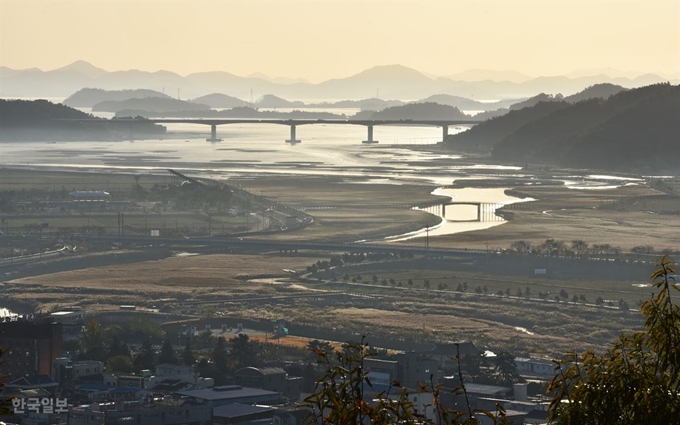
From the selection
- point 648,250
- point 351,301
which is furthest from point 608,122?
point 351,301

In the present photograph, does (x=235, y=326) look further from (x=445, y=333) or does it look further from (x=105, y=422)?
(x=105, y=422)

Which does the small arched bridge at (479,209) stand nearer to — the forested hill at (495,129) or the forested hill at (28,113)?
the forested hill at (495,129)

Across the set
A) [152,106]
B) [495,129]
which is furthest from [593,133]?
[152,106]

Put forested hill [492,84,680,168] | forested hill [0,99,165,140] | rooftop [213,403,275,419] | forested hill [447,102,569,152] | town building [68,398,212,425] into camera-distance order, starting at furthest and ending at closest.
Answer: forested hill [0,99,165,140], forested hill [447,102,569,152], forested hill [492,84,680,168], rooftop [213,403,275,419], town building [68,398,212,425]

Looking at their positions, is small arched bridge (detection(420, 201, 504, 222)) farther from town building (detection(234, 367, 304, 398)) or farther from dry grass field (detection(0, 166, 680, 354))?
town building (detection(234, 367, 304, 398))

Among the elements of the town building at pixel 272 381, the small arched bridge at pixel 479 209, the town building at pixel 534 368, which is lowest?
the small arched bridge at pixel 479 209

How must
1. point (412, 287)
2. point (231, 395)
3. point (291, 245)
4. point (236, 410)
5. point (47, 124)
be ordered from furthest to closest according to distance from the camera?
point (47, 124)
point (291, 245)
point (412, 287)
point (231, 395)
point (236, 410)

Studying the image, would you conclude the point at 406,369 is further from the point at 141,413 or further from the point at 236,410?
the point at 141,413

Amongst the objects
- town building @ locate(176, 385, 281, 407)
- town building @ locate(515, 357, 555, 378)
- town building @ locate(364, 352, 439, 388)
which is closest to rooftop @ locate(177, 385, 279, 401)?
town building @ locate(176, 385, 281, 407)

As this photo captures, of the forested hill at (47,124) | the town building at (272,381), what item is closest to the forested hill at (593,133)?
the forested hill at (47,124)
